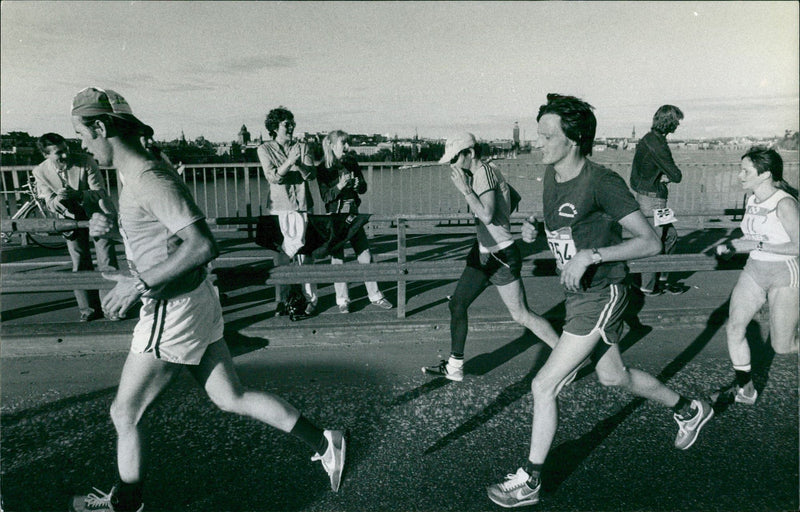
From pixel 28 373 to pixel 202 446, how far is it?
2163 millimetres

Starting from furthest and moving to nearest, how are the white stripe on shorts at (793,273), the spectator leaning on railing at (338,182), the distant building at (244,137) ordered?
the distant building at (244,137) → the spectator leaning on railing at (338,182) → the white stripe on shorts at (793,273)

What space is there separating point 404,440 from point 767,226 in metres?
2.83

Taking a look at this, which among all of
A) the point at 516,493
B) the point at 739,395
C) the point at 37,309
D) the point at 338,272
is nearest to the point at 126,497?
the point at 516,493

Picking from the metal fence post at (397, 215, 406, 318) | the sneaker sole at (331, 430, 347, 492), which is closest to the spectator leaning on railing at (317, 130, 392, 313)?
the metal fence post at (397, 215, 406, 318)

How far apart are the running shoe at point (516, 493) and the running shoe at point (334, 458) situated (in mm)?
795

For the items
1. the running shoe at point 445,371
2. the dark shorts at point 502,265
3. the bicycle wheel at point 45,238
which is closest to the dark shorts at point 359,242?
the running shoe at point 445,371

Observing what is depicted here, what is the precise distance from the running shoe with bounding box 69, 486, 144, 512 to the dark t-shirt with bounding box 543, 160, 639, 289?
8.10 ft

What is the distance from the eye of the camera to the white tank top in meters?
4.07

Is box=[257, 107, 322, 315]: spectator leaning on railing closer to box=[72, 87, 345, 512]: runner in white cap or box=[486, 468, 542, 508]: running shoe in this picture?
box=[72, 87, 345, 512]: runner in white cap

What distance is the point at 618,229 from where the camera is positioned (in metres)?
3.10

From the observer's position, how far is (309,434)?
126 inches

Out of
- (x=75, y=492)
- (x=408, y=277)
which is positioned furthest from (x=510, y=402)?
(x=75, y=492)

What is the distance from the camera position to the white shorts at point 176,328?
2744 millimetres

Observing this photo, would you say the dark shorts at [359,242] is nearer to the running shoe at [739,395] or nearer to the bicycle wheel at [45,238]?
the running shoe at [739,395]
